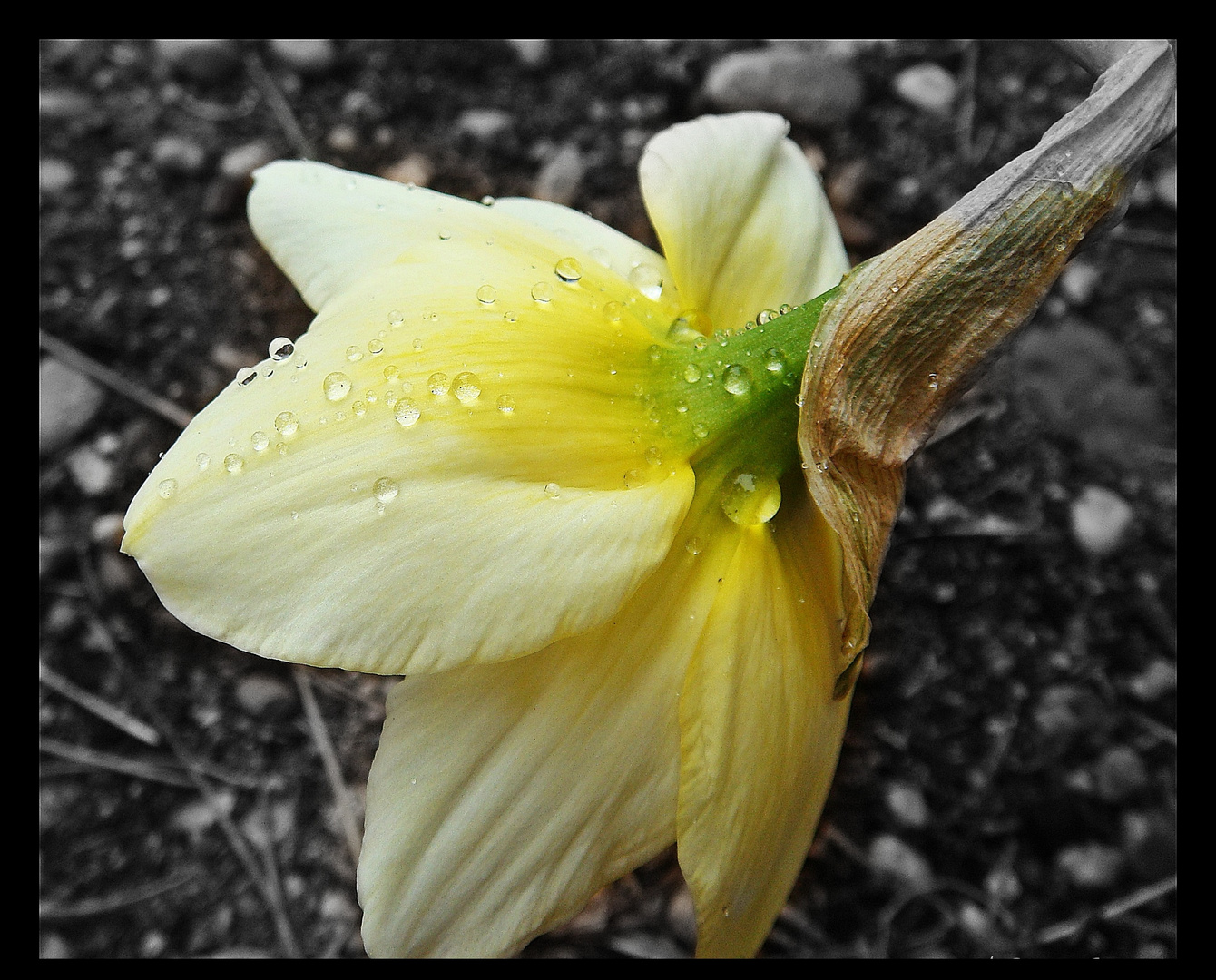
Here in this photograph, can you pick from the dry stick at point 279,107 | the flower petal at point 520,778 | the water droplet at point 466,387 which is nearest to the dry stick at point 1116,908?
the flower petal at point 520,778

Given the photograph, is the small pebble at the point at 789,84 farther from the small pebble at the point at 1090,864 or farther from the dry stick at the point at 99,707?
the dry stick at the point at 99,707

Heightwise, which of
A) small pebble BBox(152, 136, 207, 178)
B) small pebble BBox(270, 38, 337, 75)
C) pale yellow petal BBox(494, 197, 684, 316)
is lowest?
small pebble BBox(152, 136, 207, 178)

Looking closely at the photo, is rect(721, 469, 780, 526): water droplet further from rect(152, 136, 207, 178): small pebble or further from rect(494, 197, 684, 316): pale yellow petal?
rect(152, 136, 207, 178): small pebble

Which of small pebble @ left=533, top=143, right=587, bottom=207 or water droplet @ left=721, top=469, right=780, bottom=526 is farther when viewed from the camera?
small pebble @ left=533, top=143, right=587, bottom=207

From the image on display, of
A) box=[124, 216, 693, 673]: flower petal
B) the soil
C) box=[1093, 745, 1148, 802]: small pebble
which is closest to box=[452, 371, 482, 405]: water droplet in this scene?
box=[124, 216, 693, 673]: flower petal

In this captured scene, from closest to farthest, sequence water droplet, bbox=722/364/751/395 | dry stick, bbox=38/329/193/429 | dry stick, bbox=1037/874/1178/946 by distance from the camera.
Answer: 1. water droplet, bbox=722/364/751/395
2. dry stick, bbox=1037/874/1178/946
3. dry stick, bbox=38/329/193/429

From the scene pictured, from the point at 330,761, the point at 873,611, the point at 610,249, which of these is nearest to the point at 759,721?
the point at 610,249
